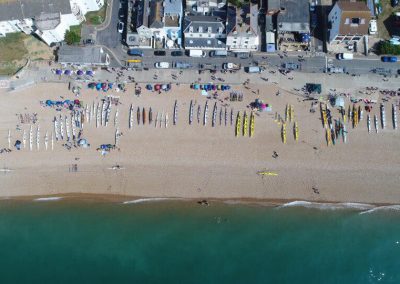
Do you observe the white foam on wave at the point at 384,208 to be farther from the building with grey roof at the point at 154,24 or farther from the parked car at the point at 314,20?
the building with grey roof at the point at 154,24

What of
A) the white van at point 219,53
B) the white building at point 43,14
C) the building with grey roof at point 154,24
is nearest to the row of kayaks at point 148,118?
the building with grey roof at point 154,24

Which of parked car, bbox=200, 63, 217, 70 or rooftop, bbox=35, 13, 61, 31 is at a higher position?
rooftop, bbox=35, 13, 61, 31

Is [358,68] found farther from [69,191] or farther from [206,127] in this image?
[69,191]

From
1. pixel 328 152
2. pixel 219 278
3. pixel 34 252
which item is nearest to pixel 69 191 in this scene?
pixel 34 252

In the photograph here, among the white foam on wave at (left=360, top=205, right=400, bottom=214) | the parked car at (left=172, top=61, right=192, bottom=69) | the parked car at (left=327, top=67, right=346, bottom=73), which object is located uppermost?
the parked car at (left=172, top=61, right=192, bottom=69)

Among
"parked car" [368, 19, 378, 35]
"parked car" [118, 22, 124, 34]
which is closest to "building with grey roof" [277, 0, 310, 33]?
"parked car" [368, 19, 378, 35]

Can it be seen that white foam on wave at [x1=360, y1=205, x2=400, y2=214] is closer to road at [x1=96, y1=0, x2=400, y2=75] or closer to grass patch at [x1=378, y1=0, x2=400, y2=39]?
road at [x1=96, y1=0, x2=400, y2=75]

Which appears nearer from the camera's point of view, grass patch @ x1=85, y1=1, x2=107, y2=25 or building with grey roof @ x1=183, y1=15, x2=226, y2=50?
building with grey roof @ x1=183, y1=15, x2=226, y2=50
